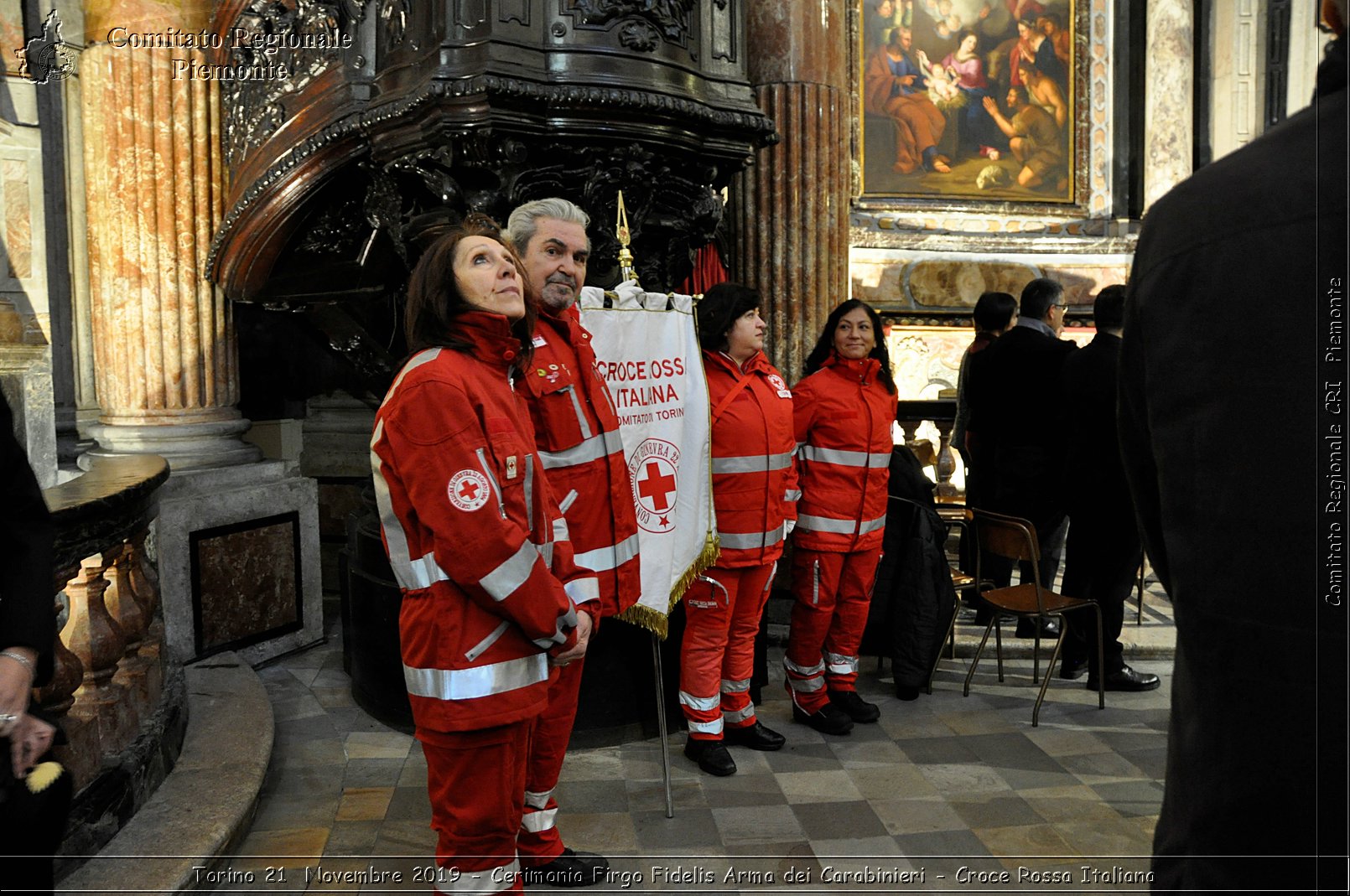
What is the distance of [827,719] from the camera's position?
4.14 m

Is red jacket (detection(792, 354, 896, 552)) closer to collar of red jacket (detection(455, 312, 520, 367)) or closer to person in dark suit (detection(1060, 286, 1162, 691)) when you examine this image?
person in dark suit (detection(1060, 286, 1162, 691))

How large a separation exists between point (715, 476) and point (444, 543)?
71.0 inches

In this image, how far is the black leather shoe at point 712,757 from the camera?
12.1 feet

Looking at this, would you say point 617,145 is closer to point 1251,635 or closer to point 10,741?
point 10,741

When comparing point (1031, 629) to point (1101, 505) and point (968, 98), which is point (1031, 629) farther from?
point (968, 98)

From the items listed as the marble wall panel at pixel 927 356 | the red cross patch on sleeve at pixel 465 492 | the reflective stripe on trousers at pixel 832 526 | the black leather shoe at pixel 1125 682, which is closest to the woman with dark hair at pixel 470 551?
the red cross patch on sleeve at pixel 465 492

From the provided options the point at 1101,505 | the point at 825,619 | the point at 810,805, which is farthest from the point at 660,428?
the point at 1101,505

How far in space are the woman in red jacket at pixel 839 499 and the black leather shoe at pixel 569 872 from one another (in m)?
1.43

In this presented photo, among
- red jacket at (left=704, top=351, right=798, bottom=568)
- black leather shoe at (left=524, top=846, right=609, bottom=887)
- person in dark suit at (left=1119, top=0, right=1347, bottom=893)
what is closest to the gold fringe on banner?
red jacket at (left=704, top=351, right=798, bottom=568)

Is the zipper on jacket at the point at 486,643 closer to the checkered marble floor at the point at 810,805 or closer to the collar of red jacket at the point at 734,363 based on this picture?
the checkered marble floor at the point at 810,805

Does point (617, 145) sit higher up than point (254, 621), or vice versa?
point (617, 145)

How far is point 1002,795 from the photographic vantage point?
11.5 feet

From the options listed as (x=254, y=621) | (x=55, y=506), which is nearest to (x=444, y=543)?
(x=55, y=506)

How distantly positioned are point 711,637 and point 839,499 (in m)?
0.80
